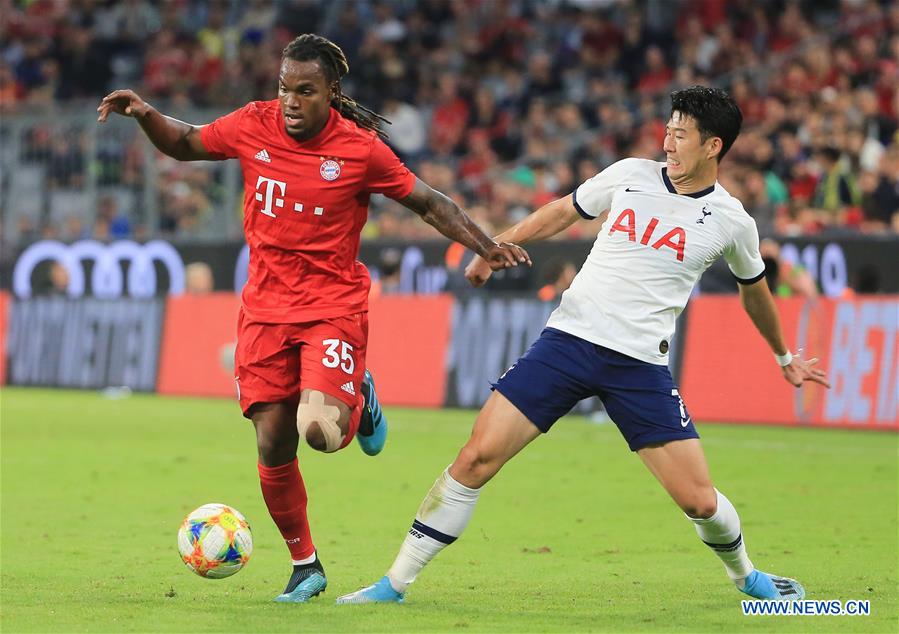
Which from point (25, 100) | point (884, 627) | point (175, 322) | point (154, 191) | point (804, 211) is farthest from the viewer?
point (25, 100)

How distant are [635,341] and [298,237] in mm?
1656

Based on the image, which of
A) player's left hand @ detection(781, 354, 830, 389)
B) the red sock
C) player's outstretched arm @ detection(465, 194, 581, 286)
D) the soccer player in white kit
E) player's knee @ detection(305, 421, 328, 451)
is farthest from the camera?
player's left hand @ detection(781, 354, 830, 389)

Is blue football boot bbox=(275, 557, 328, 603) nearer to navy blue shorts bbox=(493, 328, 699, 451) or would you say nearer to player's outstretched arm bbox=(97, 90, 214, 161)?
navy blue shorts bbox=(493, 328, 699, 451)

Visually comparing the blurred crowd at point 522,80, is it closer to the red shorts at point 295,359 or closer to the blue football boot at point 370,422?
the blue football boot at point 370,422

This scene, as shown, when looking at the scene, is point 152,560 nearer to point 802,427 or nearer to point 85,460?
point 85,460

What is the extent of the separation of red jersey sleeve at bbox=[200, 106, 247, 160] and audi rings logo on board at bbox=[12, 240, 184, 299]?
16.5 m

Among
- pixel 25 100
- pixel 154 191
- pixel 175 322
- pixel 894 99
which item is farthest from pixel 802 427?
pixel 25 100

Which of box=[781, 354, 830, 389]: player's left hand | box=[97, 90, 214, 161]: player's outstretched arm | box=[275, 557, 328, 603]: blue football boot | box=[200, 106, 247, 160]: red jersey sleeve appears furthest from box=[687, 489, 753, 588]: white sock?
box=[97, 90, 214, 161]: player's outstretched arm

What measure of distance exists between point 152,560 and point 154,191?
679 inches

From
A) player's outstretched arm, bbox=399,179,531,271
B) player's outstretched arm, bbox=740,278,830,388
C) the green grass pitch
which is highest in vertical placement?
player's outstretched arm, bbox=399,179,531,271

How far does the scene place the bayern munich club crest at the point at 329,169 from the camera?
23.3ft

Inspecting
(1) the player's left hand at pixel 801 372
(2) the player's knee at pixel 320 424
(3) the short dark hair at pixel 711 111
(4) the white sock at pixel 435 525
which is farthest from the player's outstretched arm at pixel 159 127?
(1) the player's left hand at pixel 801 372

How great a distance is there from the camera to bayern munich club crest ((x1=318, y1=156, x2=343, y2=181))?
23.3ft

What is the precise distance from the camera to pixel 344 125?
7.24 meters
